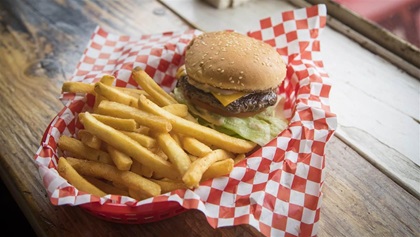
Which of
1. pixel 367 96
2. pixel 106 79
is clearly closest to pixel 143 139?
pixel 106 79

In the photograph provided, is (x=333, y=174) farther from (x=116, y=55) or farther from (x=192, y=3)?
(x=192, y=3)

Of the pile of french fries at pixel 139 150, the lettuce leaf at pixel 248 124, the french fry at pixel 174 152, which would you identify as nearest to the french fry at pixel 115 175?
the pile of french fries at pixel 139 150

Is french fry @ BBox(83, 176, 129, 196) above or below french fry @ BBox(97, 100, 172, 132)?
below

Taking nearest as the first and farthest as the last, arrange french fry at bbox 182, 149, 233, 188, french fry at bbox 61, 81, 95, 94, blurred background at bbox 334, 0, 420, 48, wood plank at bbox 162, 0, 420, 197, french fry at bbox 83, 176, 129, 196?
french fry at bbox 182, 149, 233, 188 → french fry at bbox 83, 176, 129, 196 → french fry at bbox 61, 81, 95, 94 → wood plank at bbox 162, 0, 420, 197 → blurred background at bbox 334, 0, 420, 48

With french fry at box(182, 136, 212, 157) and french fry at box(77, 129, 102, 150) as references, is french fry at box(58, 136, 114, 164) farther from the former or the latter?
french fry at box(182, 136, 212, 157)

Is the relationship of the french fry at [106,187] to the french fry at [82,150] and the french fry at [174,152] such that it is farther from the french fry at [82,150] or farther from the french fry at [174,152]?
the french fry at [174,152]

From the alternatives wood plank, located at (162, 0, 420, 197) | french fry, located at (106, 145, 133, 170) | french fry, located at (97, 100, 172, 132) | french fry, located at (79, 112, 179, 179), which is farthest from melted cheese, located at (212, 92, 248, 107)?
wood plank, located at (162, 0, 420, 197)

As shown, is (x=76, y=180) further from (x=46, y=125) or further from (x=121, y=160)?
(x=46, y=125)
